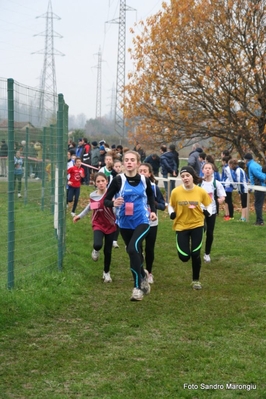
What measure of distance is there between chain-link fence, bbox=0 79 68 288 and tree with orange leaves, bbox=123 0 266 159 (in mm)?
14528

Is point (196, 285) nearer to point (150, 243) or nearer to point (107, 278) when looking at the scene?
point (150, 243)

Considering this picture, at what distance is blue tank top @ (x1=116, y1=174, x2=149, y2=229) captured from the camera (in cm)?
934

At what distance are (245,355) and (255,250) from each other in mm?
7812

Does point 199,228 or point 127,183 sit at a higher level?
point 127,183

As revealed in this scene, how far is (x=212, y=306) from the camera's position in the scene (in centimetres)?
907

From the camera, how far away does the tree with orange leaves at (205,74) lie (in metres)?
25.8

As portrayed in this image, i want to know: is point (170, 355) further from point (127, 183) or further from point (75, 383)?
point (127, 183)

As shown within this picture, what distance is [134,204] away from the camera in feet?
30.7

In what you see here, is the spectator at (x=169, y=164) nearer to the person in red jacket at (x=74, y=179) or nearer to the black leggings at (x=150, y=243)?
the person in red jacket at (x=74, y=179)

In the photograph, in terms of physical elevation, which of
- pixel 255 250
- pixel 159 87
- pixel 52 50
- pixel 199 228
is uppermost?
pixel 52 50

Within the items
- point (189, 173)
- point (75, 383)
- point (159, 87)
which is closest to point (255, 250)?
point (189, 173)

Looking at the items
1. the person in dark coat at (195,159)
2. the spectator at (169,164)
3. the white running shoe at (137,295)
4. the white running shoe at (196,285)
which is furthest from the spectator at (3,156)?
the spectator at (169,164)

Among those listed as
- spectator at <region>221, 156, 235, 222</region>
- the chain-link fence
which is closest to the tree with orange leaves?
spectator at <region>221, 156, 235, 222</region>

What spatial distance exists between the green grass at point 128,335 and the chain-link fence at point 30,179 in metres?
0.43
